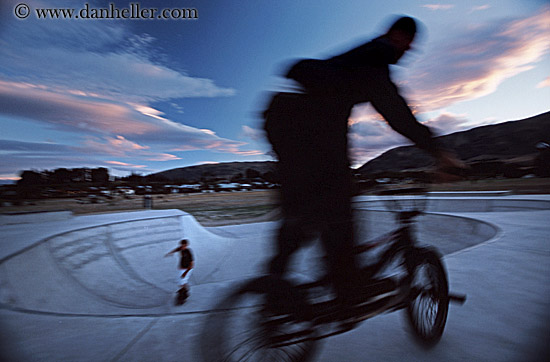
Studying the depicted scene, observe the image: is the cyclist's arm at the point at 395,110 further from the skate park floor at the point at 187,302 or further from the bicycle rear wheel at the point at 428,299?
the bicycle rear wheel at the point at 428,299

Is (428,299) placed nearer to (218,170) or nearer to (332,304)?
(332,304)

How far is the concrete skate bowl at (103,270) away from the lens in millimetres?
2984

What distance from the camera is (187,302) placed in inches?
151

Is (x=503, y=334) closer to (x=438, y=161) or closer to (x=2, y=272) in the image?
(x=438, y=161)

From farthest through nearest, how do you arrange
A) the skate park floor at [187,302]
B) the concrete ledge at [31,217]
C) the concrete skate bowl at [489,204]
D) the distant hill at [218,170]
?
1. the concrete skate bowl at [489,204]
2. the concrete ledge at [31,217]
3. the skate park floor at [187,302]
4. the distant hill at [218,170]

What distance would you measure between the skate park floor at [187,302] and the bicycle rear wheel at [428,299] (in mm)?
87

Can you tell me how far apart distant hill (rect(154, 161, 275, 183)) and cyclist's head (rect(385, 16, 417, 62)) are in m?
0.80

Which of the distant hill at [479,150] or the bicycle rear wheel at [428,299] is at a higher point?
the distant hill at [479,150]

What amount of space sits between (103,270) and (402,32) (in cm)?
559

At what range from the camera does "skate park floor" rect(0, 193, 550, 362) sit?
1.68 metres

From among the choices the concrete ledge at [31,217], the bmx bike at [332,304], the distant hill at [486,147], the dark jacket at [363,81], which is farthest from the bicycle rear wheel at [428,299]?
the concrete ledge at [31,217]

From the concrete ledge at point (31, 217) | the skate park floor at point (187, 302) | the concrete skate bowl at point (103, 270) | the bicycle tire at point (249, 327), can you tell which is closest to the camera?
the bicycle tire at point (249, 327)

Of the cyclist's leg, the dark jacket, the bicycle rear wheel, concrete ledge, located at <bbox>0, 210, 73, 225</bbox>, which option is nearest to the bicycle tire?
the cyclist's leg

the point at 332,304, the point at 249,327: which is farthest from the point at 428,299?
the point at 249,327
